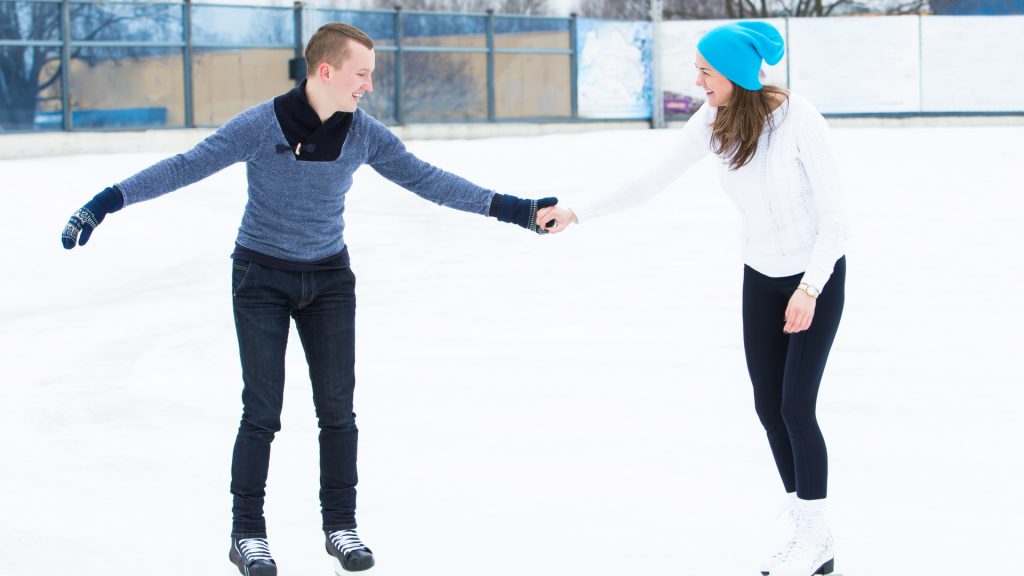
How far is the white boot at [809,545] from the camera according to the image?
11.7ft

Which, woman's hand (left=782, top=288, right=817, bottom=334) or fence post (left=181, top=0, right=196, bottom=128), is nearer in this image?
woman's hand (left=782, top=288, right=817, bottom=334)

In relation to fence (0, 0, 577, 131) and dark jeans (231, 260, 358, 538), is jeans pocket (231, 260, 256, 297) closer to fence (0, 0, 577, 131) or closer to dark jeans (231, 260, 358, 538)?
dark jeans (231, 260, 358, 538)

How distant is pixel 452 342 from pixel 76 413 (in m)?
2.32

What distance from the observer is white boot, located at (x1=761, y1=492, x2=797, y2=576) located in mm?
3619

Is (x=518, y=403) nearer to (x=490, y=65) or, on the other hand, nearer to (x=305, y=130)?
(x=305, y=130)

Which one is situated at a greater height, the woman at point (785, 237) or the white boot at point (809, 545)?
the woman at point (785, 237)

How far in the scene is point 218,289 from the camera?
9.46 metres

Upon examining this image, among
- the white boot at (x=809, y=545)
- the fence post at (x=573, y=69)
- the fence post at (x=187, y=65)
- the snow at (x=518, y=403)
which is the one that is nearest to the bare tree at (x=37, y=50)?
the fence post at (x=187, y=65)

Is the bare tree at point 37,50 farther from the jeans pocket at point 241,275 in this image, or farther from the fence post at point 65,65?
the jeans pocket at point 241,275

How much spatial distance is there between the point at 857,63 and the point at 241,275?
2391 cm

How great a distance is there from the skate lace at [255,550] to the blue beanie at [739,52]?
1876 mm

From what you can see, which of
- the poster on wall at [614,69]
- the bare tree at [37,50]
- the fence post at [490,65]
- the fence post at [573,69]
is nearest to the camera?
the bare tree at [37,50]

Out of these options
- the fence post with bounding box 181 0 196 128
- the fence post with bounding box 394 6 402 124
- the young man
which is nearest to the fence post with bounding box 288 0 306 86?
the fence post with bounding box 394 6 402 124

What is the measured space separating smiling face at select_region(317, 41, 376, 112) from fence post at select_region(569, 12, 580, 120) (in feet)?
68.1
